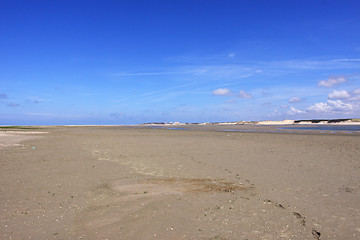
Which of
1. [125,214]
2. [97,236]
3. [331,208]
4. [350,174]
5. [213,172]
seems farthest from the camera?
[213,172]

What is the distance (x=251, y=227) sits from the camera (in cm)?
521

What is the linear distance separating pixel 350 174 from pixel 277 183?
11.9ft

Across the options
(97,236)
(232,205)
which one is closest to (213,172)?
(232,205)

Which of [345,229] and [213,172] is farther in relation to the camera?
[213,172]

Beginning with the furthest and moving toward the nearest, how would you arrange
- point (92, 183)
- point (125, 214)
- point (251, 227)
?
point (92, 183) < point (125, 214) < point (251, 227)

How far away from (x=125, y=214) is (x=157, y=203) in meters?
1.04

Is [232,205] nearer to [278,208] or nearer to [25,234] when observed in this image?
[278,208]

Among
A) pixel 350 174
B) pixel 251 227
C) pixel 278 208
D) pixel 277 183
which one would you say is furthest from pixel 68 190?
pixel 350 174

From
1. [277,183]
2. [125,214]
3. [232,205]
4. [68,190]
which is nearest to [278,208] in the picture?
[232,205]

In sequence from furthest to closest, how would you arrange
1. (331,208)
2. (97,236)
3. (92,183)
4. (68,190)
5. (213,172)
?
→ (213,172) → (92,183) → (68,190) → (331,208) → (97,236)

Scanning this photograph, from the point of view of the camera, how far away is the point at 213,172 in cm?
1073

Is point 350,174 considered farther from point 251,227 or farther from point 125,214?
point 125,214

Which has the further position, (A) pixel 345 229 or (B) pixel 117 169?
(B) pixel 117 169

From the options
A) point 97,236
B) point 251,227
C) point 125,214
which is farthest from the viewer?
point 125,214
